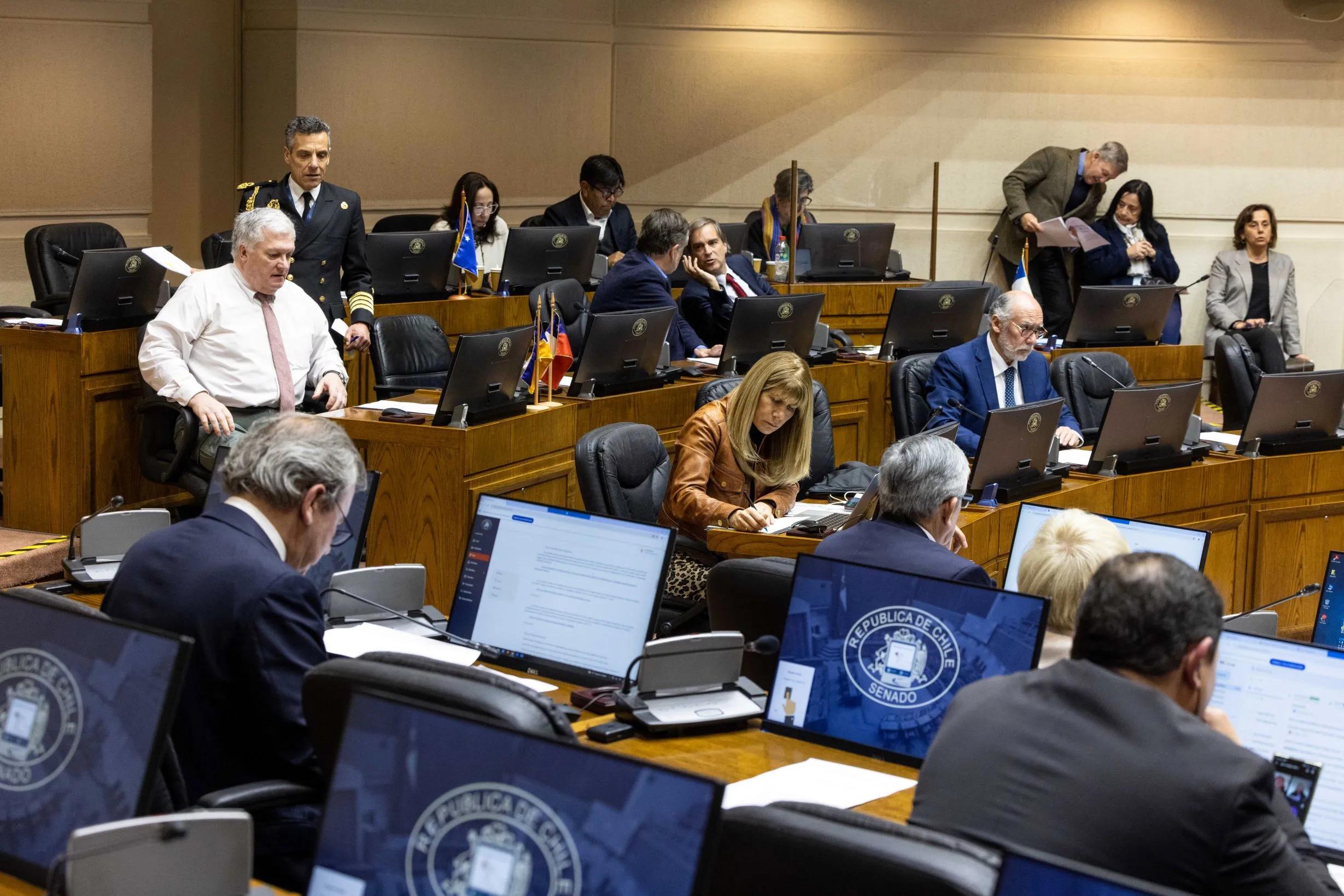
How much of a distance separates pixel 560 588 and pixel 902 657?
74 centimetres

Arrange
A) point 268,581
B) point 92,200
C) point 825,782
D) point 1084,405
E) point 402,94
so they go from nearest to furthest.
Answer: point 268,581
point 825,782
point 1084,405
point 92,200
point 402,94

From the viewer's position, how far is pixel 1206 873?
1.85 metres

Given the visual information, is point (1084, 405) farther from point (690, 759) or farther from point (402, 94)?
point (402, 94)

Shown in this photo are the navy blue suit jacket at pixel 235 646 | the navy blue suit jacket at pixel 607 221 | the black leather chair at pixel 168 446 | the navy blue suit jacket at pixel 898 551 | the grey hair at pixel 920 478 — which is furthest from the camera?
the navy blue suit jacket at pixel 607 221

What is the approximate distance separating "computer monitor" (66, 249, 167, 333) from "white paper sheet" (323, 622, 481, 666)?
257cm

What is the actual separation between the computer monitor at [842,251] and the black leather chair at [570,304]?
1463mm

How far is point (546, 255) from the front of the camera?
25.3ft

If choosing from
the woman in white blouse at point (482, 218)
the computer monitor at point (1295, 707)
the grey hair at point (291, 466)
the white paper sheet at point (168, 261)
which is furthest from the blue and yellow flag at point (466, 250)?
the computer monitor at point (1295, 707)

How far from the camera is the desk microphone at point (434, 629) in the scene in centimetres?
316

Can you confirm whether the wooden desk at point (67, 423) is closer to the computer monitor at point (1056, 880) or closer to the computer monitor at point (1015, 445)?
the computer monitor at point (1015, 445)

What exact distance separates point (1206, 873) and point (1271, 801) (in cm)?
13

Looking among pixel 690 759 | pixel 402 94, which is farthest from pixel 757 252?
pixel 690 759

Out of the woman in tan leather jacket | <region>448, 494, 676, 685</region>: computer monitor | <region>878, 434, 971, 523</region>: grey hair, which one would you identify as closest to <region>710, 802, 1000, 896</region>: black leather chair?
<region>448, 494, 676, 685</region>: computer monitor

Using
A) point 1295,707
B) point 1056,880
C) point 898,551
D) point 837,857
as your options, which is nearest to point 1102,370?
point 898,551
